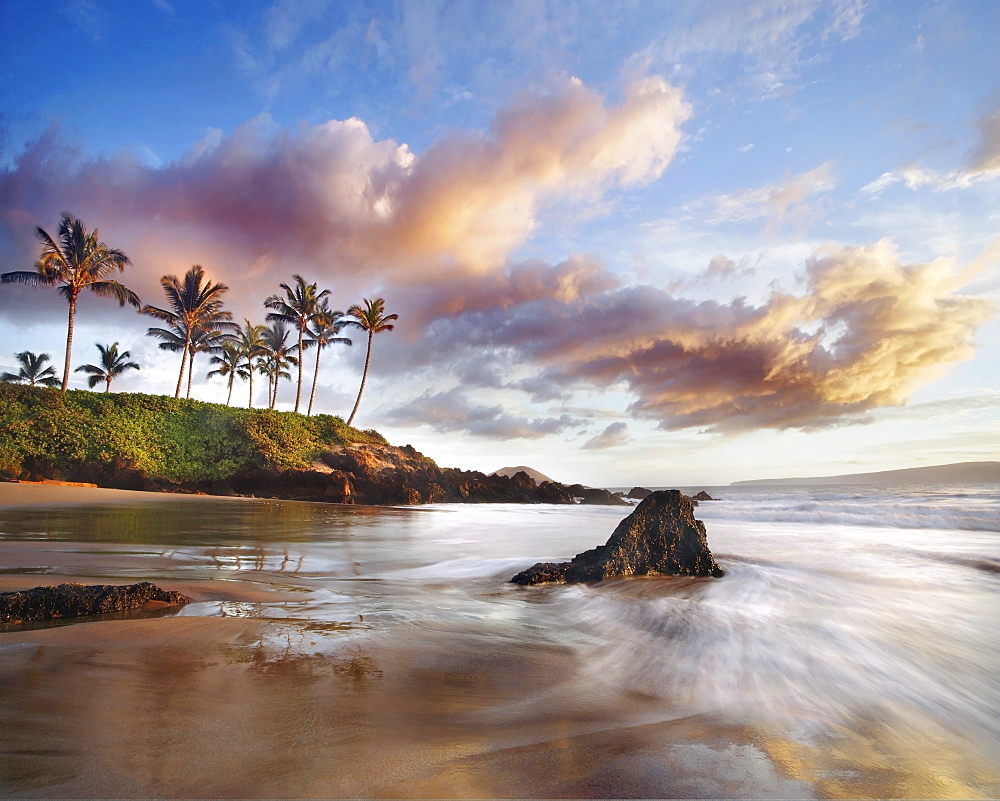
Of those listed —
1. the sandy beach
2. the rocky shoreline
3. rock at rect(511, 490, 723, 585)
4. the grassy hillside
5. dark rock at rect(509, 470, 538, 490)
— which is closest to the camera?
the sandy beach

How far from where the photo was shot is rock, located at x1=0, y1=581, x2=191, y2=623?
3.17 meters

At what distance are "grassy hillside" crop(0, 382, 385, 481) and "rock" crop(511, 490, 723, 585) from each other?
2435cm

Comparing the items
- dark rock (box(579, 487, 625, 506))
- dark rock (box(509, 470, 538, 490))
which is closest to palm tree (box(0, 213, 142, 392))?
dark rock (box(509, 470, 538, 490))

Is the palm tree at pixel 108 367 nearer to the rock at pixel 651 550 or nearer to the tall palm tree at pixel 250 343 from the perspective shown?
the tall palm tree at pixel 250 343

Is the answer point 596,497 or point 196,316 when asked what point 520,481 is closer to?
point 596,497

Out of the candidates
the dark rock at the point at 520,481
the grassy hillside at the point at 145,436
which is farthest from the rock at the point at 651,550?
the dark rock at the point at 520,481

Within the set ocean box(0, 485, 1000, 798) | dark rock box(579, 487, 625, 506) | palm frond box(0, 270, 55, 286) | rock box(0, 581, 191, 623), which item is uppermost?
palm frond box(0, 270, 55, 286)

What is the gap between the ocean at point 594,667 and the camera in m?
1.92

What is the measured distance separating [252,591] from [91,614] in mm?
1266

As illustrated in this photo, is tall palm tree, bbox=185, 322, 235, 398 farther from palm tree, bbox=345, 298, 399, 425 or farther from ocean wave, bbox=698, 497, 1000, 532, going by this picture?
ocean wave, bbox=698, 497, 1000, 532

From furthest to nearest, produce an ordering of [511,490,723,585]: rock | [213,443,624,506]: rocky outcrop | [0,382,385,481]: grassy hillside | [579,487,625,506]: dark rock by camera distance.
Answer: [579,487,625,506]: dark rock, [213,443,624,506]: rocky outcrop, [0,382,385,481]: grassy hillside, [511,490,723,585]: rock

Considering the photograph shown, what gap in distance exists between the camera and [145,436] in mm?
26797

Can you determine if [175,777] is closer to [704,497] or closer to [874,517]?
[874,517]

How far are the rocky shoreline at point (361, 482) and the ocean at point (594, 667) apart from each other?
18.5 m
